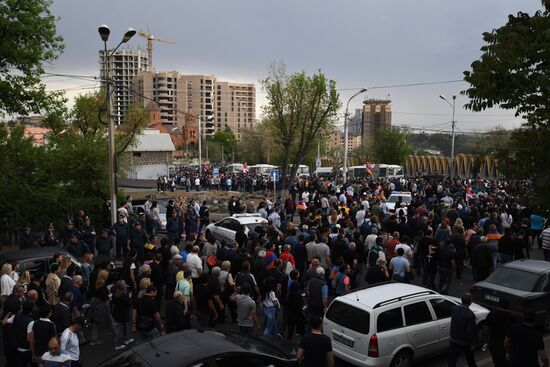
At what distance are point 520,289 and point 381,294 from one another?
3.55 metres

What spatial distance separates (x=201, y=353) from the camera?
5273 millimetres

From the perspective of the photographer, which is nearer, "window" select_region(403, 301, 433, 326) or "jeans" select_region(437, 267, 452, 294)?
"window" select_region(403, 301, 433, 326)

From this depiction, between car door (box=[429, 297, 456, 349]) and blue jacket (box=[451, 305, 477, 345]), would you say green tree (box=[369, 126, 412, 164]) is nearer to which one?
car door (box=[429, 297, 456, 349])

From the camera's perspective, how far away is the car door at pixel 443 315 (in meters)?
8.55

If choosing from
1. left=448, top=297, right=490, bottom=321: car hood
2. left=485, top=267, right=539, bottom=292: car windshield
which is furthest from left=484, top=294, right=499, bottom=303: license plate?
left=448, top=297, right=490, bottom=321: car hood

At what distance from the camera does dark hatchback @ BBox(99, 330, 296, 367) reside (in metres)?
5.19

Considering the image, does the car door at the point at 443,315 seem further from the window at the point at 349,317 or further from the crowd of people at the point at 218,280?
the crowd of people at the point at 218,280

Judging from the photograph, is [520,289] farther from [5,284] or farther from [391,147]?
[391,147]

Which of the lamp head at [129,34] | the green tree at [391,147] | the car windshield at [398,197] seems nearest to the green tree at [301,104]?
the car windshield at [398,197]

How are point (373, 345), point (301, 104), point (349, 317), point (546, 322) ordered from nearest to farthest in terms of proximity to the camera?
point (373, 345) < point (349, 317) < point (546, 322) < point (301, 104)

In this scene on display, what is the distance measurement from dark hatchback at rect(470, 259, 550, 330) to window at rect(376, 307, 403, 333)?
9.65 ft

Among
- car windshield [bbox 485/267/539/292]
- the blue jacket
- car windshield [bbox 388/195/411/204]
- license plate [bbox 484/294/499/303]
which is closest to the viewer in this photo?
the blue jacket

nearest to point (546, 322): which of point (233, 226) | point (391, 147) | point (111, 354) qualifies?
point (111, 354)

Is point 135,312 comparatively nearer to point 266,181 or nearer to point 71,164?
point 71,164
